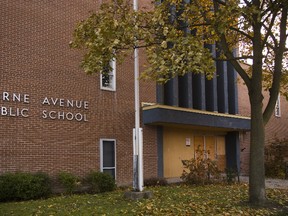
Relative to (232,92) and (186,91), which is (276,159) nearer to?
(232,92)

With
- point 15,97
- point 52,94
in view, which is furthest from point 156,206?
point 52,94

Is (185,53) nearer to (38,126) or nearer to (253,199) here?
(253,199)

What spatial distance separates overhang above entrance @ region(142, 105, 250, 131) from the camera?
17906mm

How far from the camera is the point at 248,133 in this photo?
26781mm

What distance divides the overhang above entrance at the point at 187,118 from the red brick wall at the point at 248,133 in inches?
120

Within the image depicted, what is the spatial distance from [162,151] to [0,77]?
28.7 ft

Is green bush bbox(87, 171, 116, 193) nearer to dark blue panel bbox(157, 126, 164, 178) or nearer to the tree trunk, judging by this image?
dark blue panel bbox(157, 126, 164, 178)

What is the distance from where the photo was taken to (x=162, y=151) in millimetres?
19719

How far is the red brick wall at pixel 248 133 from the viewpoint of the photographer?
85.5 feet

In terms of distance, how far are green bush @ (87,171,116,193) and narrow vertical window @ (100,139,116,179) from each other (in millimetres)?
1520

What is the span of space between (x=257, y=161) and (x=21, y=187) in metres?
7.00

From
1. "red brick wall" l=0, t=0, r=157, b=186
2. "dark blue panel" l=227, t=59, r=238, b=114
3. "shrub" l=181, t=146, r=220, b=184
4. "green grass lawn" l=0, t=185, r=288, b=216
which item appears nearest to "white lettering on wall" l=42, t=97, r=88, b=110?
"red brick wall" l=0, t=0, r=157, b=186

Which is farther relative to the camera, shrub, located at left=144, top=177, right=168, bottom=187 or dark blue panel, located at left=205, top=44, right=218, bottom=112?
dark blue panel, located at left=205, top=44, right=218, bottom=112

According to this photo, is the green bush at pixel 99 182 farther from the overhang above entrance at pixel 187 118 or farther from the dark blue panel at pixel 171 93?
the dark blue panel at pixel 171 93
